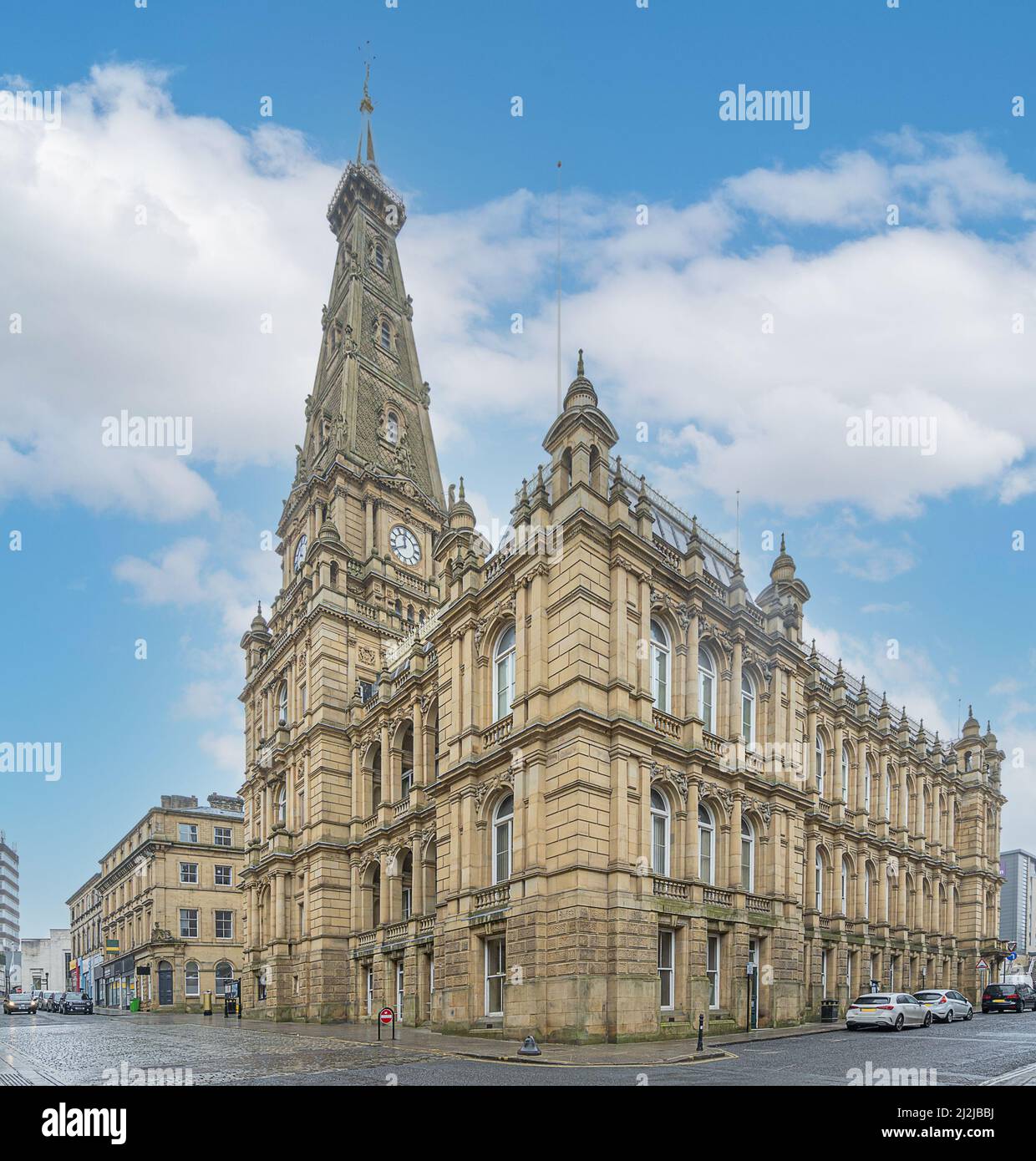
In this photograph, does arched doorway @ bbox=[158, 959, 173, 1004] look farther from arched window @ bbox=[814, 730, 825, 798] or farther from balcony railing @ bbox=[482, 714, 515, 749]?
arched window @ bbox=[814, 730, 825, 798]

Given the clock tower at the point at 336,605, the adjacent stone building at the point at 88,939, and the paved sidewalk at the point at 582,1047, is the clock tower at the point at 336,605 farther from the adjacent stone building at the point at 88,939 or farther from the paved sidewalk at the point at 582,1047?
the adjacent stone building at the point at 88,939

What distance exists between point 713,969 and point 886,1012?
588cm

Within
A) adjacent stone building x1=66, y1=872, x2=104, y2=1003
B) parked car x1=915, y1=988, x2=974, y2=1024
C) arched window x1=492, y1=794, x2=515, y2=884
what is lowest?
adjacent stone building x1=66, y1=872, x2=104, y2=1003

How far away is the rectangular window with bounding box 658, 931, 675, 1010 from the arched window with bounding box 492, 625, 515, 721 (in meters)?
8.60

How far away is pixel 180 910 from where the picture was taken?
7394 centimetres

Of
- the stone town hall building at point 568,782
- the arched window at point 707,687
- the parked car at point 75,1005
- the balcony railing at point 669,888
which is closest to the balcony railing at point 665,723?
the stone town hall building at point 568,782

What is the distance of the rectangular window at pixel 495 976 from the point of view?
1090 inches

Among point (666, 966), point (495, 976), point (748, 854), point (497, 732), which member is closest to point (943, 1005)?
point (748, 854)

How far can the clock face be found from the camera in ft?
176

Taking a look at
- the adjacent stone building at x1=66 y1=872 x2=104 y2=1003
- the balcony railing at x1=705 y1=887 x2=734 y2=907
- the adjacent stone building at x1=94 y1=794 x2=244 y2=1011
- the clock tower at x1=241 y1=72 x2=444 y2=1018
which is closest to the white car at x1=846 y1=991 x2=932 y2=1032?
the balcony railing at x1=705 y1=887 x2=734 y2=907

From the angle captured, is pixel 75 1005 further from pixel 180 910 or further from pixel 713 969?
pixel 713 969

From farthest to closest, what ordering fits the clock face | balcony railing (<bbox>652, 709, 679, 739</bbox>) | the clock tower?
the clock face, the clock tower, balcony railing (<bbox>652, 709, 679, 739</bbox>)

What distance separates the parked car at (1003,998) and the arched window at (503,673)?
Result: 32.3 m
